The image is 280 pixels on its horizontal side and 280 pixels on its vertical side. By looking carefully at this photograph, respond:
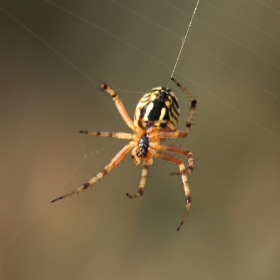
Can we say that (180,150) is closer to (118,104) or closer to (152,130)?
(152,130)

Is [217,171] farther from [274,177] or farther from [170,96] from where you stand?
[170,96]

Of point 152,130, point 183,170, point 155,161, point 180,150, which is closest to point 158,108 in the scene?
point 152,130

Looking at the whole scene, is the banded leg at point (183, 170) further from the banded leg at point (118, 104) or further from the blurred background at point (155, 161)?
the blurred background at point (155, 161)

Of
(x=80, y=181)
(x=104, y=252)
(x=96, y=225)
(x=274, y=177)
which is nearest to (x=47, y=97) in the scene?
(x=80, y=181)

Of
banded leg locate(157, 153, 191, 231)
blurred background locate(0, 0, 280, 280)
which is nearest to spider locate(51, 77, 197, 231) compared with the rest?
banded leg locate(157, 153, 191, 231)

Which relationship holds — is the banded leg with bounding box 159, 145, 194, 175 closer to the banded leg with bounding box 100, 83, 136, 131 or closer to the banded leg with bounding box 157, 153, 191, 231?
the banded leg with bounding box 157, 153, 191, 231

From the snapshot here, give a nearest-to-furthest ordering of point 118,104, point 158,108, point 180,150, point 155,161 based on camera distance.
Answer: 1. point 158,108
2. point 118,104
3. point 180,150
4. point 155,161
